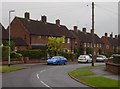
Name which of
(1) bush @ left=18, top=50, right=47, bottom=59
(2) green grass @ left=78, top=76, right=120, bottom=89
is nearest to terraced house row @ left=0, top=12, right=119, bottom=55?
(1) bush @ left=18, top=50, right=47, bottom=59

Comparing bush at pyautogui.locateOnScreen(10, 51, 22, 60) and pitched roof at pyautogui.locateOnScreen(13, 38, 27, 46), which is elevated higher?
pitched roof at pyautogui.locateOnScreen(13, 38, 27, 46)

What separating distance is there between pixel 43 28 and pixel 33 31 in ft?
20.0

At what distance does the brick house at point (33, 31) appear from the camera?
230 feet

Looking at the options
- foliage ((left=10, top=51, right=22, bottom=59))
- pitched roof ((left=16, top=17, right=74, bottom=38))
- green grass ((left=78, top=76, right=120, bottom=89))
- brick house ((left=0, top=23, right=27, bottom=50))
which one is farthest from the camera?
pitched roof ((left=16, top=17, right=74, bottom=38))

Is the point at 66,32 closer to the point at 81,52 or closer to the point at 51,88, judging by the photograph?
the point at 81,52

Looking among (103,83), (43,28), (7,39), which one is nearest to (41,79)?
(103,83)

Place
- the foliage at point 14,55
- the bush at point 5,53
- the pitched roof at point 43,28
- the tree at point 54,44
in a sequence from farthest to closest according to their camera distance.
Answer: the pitched roof at point 43,28
the tree at point 54,44
the foliage at point 14,55
the bush at point 5,53

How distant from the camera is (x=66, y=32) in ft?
283

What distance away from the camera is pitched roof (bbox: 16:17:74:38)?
72.1 metres

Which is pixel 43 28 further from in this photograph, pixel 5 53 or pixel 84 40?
pixel 5 53

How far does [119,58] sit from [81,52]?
55.6m

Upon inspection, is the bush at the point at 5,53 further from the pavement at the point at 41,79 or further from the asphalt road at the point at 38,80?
the asphalt road at the point at 38,80

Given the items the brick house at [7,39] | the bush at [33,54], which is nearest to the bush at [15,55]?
the bush at [33,54]

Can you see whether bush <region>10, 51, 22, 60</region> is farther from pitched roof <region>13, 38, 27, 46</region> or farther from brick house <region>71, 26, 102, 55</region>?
brick house <region>71, 26, 102, 55</region>
